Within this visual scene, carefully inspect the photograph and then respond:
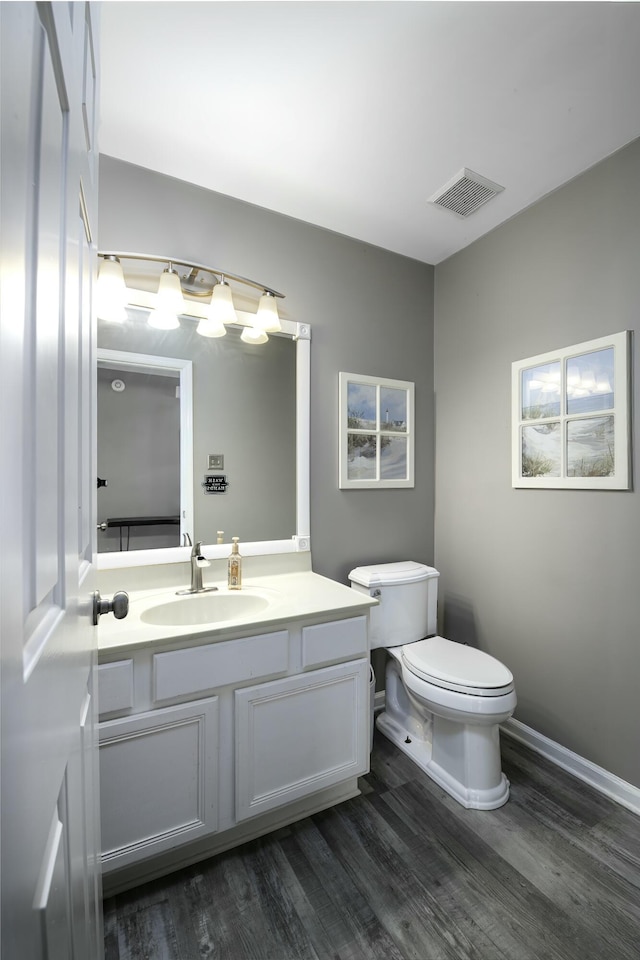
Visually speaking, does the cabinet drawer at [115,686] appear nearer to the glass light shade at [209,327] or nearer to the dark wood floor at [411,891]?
the dark wood floor at [411,891]

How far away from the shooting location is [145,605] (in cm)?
149

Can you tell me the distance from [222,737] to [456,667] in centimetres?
93

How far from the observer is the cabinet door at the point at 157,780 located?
1.17 meters

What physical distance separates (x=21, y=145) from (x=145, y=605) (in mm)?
1420

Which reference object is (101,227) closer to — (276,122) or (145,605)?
(276,122)

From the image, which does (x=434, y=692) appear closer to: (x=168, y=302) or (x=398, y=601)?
(x=398, y=601)

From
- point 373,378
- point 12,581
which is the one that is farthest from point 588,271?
point 12,581

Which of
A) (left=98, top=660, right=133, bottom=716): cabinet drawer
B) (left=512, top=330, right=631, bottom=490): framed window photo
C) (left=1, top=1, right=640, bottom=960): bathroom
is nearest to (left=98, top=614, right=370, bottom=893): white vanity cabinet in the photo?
(left=98, top=660, right=133, bottom=716): cabinet drawer

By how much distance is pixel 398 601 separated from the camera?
79.0 inches

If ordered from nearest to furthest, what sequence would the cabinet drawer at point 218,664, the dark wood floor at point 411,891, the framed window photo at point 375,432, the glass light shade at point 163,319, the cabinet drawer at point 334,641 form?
the dark wood floor at point 411,891, the cabinet drawer at point 218,664, the cabinet drawer at point 334,641, the glass light shade at point 163,319, the framed window photo at point 375,432

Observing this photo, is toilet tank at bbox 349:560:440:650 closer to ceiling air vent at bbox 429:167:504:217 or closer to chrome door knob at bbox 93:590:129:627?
chrome door knob at bbox 93:590:129:627

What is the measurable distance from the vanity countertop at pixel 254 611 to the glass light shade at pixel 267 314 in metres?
1.12

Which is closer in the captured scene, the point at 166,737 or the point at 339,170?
the point at 166,737

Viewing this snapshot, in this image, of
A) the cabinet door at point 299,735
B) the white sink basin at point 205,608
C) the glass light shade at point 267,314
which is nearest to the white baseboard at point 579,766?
the cabinet door at point 299,735
